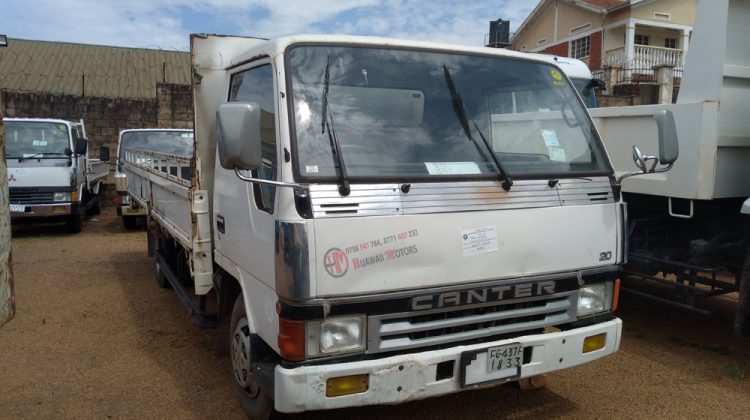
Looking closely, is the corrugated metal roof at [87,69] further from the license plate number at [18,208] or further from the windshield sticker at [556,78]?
the windshield sticker at [556,78]

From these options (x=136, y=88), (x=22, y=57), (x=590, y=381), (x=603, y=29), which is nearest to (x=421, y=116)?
(x=590, y=381)

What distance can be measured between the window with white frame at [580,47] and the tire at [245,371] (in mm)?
29117

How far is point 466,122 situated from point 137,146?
29.4 feet

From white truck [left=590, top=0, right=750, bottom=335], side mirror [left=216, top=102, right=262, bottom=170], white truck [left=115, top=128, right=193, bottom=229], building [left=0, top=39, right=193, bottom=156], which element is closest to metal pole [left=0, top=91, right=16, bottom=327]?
side mirror [left=216, top=102, right=262, bottom=170]

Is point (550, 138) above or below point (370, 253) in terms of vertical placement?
above

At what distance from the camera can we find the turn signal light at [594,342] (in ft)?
10.8

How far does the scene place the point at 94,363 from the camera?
4.58m

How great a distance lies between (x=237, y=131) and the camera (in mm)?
2809

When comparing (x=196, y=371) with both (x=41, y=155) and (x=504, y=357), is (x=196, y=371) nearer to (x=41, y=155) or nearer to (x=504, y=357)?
(x=504, y=357)

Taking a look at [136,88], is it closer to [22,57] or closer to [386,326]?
[22,57]

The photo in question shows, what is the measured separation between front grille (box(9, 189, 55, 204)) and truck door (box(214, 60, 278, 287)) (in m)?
7.54

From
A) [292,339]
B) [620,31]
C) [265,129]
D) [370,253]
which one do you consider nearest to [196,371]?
[292,339]

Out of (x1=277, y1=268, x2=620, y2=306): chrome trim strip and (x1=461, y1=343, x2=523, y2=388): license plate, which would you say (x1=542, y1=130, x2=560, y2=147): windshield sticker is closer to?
(x1=277, y1=268, x2=620, y2=306): chrome trim strip

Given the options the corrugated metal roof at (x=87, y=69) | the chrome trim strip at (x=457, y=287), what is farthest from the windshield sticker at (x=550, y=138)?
the corrugated metal roof at (x=87, y=69)
